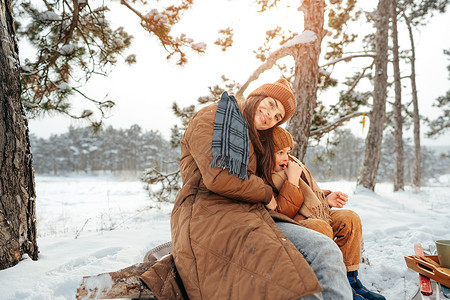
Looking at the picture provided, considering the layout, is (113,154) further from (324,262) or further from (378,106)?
(324,262)

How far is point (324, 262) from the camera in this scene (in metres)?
1.47

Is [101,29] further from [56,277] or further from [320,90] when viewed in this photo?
[320,90]

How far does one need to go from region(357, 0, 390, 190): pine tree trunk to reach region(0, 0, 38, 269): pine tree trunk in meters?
9.60

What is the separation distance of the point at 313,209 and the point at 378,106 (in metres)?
8.63

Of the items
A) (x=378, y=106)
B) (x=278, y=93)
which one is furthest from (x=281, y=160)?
(x=378, y=106)

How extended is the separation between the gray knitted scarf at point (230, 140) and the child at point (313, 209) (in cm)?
55

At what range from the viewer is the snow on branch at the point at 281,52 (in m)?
3.93

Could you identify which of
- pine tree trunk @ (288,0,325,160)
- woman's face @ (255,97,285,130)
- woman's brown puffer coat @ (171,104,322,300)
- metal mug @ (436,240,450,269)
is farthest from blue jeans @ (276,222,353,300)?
pine tree trunk @ (288,0,325,160)

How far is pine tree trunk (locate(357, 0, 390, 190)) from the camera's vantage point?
9.28 metres

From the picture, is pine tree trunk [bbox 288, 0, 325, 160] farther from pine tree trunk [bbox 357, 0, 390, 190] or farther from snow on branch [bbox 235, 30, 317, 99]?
pine tree trunk [bbox 357, 0, 390, 190]

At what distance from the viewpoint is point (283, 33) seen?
5.58m

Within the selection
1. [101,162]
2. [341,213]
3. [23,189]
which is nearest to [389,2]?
[341,213]

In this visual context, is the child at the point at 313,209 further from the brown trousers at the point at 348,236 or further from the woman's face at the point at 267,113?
the woman's face at the point at 267,113

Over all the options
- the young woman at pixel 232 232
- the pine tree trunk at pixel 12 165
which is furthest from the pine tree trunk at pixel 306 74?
the pine tree trunk at pixel 12 165
